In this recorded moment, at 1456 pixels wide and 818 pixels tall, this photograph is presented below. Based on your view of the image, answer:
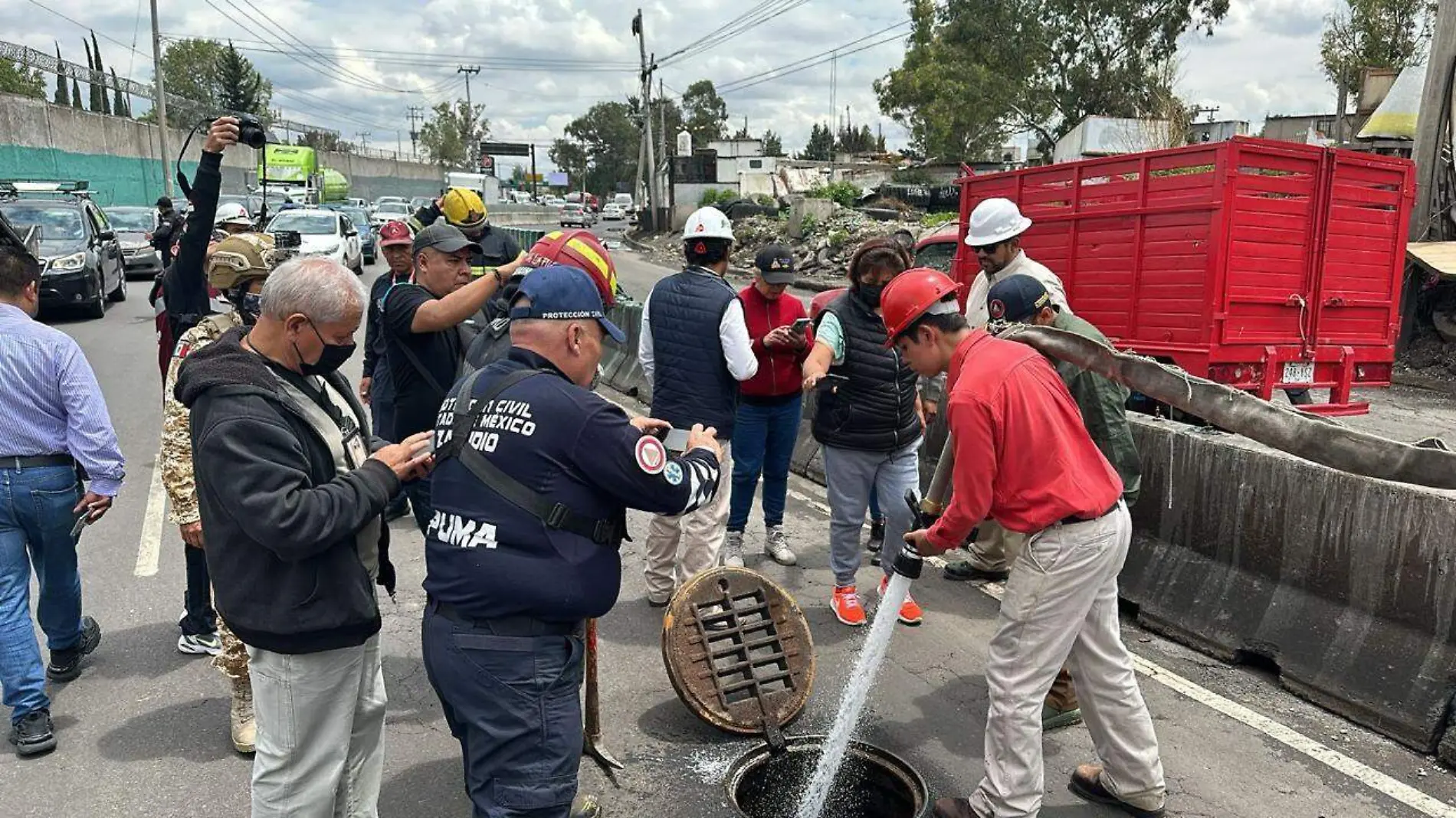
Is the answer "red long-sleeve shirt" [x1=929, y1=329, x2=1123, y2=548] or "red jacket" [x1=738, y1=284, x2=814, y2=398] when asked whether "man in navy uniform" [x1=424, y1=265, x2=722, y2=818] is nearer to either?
"red long-sleeve shirt" [x1=929, y1=329, x2=1123, y2=548]

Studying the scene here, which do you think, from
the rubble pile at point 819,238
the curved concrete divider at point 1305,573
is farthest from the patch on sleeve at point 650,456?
the rubble pile at point 819,238

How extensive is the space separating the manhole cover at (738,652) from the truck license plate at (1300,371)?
5.77 m

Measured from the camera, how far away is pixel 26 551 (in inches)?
149

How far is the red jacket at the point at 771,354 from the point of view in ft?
17.7

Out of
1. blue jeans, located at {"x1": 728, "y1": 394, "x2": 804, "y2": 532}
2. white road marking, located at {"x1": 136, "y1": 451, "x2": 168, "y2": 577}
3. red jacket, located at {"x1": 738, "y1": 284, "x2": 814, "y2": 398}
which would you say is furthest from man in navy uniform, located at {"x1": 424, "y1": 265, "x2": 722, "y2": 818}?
white road marking, located at {"x1": 136, "y1": 451, "x2": 168, "y2": 577}

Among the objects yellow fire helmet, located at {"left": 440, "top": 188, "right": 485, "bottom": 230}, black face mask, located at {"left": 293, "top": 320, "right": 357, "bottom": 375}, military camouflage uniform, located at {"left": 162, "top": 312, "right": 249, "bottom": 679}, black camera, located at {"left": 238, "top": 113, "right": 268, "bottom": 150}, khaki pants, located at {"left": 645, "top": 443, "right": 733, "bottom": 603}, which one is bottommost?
khaki pants, located at {"left": 645, "top": 443, "right": 733, "bottom": 603}

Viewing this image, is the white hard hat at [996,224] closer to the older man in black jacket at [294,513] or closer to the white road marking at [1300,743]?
the white road marking at [1300,743]

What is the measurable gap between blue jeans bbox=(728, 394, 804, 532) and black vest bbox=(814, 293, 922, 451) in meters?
0.71

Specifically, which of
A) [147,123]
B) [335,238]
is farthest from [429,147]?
[335,238]

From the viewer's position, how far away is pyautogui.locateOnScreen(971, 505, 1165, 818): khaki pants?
3.07 m

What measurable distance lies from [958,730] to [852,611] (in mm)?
1122

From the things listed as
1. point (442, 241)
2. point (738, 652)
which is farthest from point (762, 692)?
point (442, 241)

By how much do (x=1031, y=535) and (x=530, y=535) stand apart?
69.1 inches

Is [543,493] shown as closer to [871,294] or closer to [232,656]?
[232,656]
